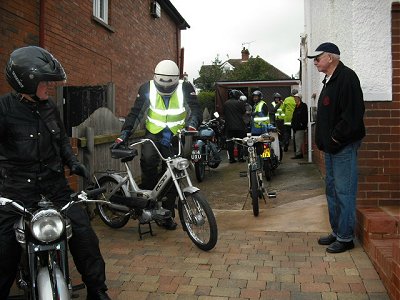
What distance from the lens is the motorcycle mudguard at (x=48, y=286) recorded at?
2.60 meters

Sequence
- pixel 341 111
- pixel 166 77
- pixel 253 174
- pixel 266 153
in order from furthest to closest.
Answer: pixel 266 153 → pixel 253 174 → pixel 166 77 → pixel 341 111

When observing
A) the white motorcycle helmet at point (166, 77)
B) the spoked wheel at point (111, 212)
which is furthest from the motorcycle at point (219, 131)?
the white motorcycle helmet at point (166, 77)

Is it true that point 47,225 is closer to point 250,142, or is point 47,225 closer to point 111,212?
point 111,212

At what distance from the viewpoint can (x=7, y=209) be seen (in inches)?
115

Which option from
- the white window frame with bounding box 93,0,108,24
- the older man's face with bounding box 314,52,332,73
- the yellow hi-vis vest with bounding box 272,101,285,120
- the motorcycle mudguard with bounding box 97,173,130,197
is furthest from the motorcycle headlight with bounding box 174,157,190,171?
the yellow hi-vis vest with bounding box 272,101,285,120

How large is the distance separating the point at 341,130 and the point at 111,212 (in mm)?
2932

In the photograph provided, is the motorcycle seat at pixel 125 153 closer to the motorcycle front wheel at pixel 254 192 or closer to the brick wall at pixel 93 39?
the motorcycle front wheel at pixel 254 192

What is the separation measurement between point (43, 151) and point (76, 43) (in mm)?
6319

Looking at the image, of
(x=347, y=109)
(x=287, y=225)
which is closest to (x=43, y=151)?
(x=347, y=109)

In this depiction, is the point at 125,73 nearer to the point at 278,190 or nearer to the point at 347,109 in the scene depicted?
the point at 278,190

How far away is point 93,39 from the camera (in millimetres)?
9953

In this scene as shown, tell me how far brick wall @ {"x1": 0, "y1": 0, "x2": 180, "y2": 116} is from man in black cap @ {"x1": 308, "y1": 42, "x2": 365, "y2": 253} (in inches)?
175

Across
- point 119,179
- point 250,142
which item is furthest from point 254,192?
point 119,179

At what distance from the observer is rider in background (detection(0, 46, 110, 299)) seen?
2959mm
